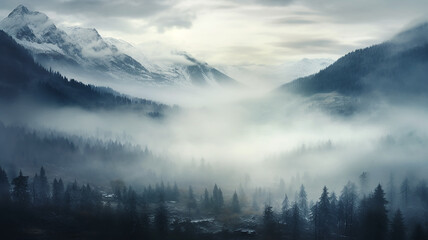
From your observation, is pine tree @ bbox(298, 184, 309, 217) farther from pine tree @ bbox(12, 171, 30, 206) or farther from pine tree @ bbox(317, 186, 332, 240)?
pine tree @ bbox(12, 171, 30, 206)

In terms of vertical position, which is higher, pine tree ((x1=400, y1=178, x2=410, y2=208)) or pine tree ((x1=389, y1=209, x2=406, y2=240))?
pine tree ((x1=400, y1=178, x2=410, y2=208))

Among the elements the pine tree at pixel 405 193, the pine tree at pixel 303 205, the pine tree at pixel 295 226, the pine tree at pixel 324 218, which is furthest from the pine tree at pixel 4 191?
the pine tree at pixel 405 193

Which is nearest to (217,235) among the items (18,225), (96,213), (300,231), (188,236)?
(188,236)

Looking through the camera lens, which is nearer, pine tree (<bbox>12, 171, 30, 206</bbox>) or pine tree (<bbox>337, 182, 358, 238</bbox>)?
pine tree (<bbox>337, 182, 358, 238</bbox>)

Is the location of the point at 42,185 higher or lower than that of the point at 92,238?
higher

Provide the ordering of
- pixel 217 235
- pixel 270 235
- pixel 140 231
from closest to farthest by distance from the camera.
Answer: pixel 140 231, pixel 270 235, pixel 217 235

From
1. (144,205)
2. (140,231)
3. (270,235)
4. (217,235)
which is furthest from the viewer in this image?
(144,205)

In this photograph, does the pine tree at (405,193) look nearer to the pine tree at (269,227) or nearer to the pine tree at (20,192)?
the pine tree at (269,227)

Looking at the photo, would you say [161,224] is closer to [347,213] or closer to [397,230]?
[347,213]

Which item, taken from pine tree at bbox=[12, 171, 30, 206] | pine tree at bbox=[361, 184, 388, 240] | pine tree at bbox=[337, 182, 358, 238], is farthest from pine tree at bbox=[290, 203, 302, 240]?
pine tree at bbox=[12, 171, 30, 206]

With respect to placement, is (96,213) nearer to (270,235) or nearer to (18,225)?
(18,225)

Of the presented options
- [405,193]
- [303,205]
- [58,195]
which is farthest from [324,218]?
[58,195]
